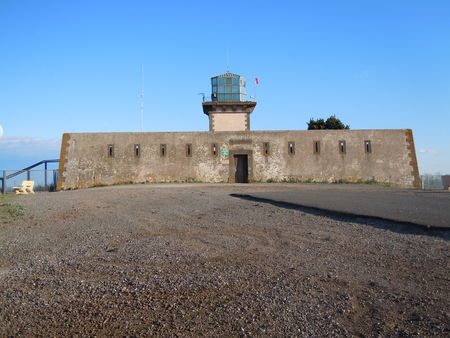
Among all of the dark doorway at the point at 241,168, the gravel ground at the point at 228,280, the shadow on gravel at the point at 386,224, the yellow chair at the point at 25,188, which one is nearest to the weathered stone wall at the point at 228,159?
the dark doorway at the point at 241,168

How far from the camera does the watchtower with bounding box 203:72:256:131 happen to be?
3031 centimetres

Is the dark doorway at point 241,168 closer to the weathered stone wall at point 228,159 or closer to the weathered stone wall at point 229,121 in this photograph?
the weathered stone wall at point 228,159

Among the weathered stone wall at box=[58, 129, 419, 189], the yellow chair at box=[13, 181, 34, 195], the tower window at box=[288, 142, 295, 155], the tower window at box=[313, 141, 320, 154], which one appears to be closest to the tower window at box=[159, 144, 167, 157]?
the weathered stone wall at box=[58, 129, 419, 189]

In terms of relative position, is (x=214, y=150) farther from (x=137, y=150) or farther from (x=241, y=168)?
(x=137, y=150)

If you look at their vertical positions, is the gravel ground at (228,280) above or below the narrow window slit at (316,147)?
below

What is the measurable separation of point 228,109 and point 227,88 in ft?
5.56

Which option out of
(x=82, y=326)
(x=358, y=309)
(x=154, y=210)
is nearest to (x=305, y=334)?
(x=358, y=309)

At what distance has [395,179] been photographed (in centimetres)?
2433

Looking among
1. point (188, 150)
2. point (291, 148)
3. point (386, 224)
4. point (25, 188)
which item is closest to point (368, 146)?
point (291, 148)

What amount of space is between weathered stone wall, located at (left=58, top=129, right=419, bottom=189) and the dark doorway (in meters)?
0.33

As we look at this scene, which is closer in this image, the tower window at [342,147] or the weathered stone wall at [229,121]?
the tower window at [342,147]

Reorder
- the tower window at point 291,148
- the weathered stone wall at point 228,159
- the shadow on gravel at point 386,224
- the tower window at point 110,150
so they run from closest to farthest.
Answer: the shadow on gravel at point 386,224
the weathered stone wall at point 228,159
the tower window at point 110,150
the tower window at point 291,148

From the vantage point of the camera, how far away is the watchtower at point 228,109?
30312 millimetres

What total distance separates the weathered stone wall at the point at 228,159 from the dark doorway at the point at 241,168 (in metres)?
0.33
